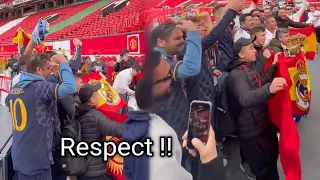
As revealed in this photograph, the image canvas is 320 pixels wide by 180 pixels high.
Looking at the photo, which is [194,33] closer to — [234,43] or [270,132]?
[234,43]

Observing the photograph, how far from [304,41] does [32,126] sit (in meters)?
1.56

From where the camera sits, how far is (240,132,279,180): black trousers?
5.87 feet

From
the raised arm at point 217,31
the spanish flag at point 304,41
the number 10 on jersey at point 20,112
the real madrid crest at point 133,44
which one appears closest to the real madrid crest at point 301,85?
the spanish flag at point 304,41

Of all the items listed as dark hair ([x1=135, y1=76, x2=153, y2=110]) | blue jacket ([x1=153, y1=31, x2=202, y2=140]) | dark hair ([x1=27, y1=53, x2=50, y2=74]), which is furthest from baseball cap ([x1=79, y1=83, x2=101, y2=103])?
dark hair ([x1=135, y1=76, x2=153, y2=110])

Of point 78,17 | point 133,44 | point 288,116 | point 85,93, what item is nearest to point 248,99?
point 288,116

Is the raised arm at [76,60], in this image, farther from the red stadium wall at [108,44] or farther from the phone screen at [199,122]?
the red stadium wall at [108,44]

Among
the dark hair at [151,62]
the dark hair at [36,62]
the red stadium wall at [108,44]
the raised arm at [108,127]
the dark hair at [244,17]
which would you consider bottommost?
the red stadium wall at [108,44]

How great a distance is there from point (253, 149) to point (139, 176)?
936 mm

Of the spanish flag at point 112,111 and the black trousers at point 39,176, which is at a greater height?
the spanish flag at point 112,111

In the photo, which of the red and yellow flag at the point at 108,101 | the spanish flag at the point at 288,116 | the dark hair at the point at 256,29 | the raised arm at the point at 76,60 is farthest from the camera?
the raised arm at the point at 76,60

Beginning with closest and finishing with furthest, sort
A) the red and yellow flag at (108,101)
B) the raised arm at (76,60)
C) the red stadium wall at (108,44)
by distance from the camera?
1. the red and yellow flag at (108,101)
2. the raised arm at (76,60)
3. the red stadium wall at (108,44)

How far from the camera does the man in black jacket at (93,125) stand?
1986mm

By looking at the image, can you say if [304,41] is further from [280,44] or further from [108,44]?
[108,44]

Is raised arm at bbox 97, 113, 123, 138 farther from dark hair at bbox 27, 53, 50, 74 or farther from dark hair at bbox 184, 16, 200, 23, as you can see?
dark hair at bbox 184, 16, 200, 23
